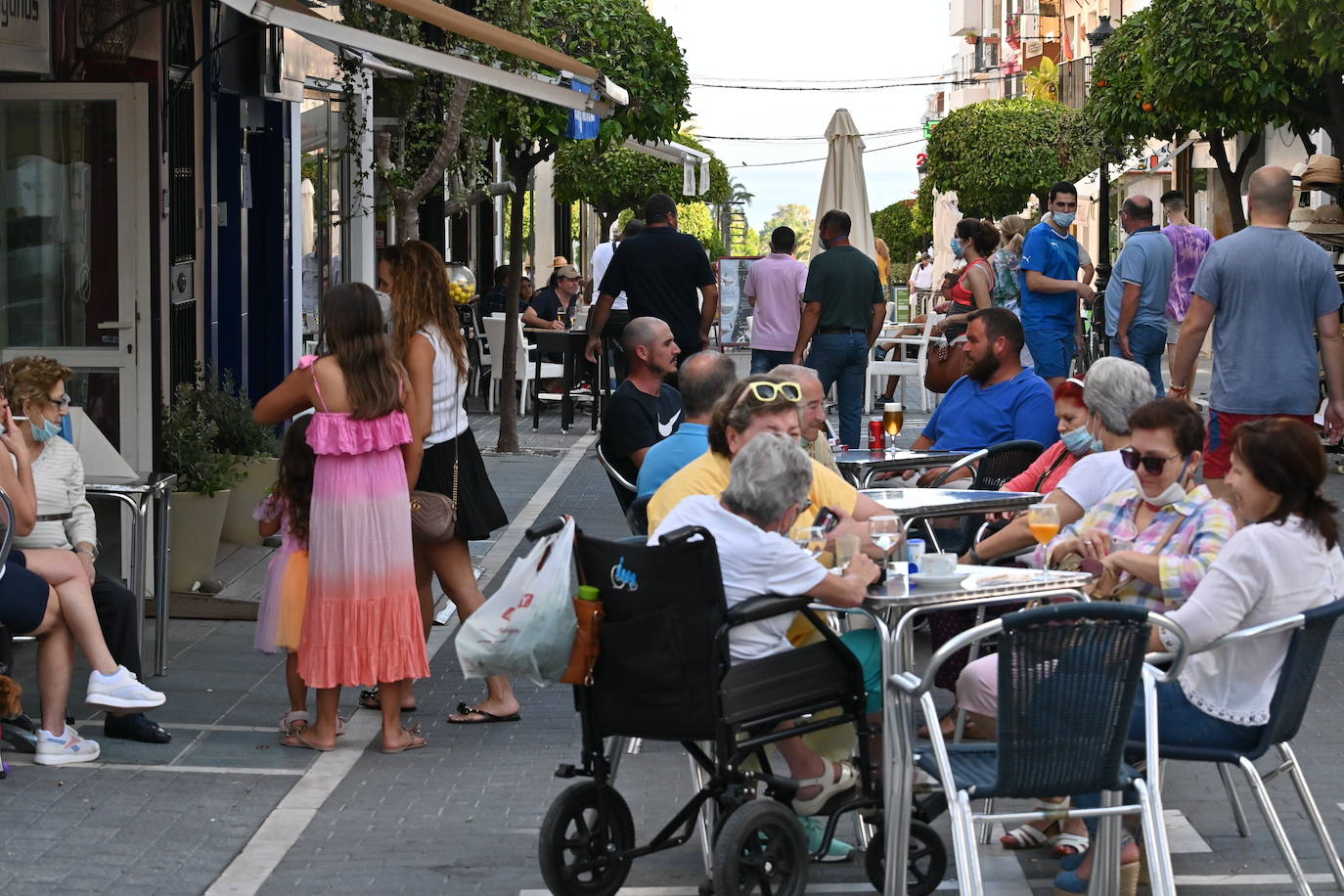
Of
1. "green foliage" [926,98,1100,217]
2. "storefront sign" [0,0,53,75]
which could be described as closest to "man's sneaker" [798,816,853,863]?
"storefront sign" [0,0,53,75]

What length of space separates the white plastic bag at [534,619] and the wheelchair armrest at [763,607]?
A: 0.42 meters

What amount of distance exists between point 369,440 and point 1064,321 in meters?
7.72

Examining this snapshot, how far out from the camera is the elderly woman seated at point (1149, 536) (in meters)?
5.02

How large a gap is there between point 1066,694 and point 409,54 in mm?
4605

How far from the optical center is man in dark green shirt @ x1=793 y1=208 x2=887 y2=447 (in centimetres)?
1301

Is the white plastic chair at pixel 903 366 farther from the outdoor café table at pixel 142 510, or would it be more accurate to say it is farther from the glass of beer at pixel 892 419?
the outdoor café table at pixel 142 510

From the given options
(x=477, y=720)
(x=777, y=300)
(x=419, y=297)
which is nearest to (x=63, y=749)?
(x=477, y=720)

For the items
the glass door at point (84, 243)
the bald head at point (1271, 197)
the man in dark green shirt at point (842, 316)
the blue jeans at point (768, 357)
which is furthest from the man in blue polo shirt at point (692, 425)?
the blue jeans at point (768, 357)

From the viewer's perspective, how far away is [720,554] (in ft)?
15.8

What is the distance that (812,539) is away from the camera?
5.29m

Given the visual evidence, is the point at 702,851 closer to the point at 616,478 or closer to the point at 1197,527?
the point at 1197,527

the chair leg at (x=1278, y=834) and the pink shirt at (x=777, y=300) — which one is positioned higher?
the pink shirt at (x=777, y=300)

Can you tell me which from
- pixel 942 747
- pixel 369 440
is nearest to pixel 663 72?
pixel 369 440

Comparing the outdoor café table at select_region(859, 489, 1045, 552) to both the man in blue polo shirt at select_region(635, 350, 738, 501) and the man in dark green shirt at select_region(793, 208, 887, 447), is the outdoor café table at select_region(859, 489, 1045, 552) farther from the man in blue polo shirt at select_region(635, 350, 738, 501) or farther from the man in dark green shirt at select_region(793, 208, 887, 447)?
the man in dark green shirt at select_region(793, 208, 887, 447)
